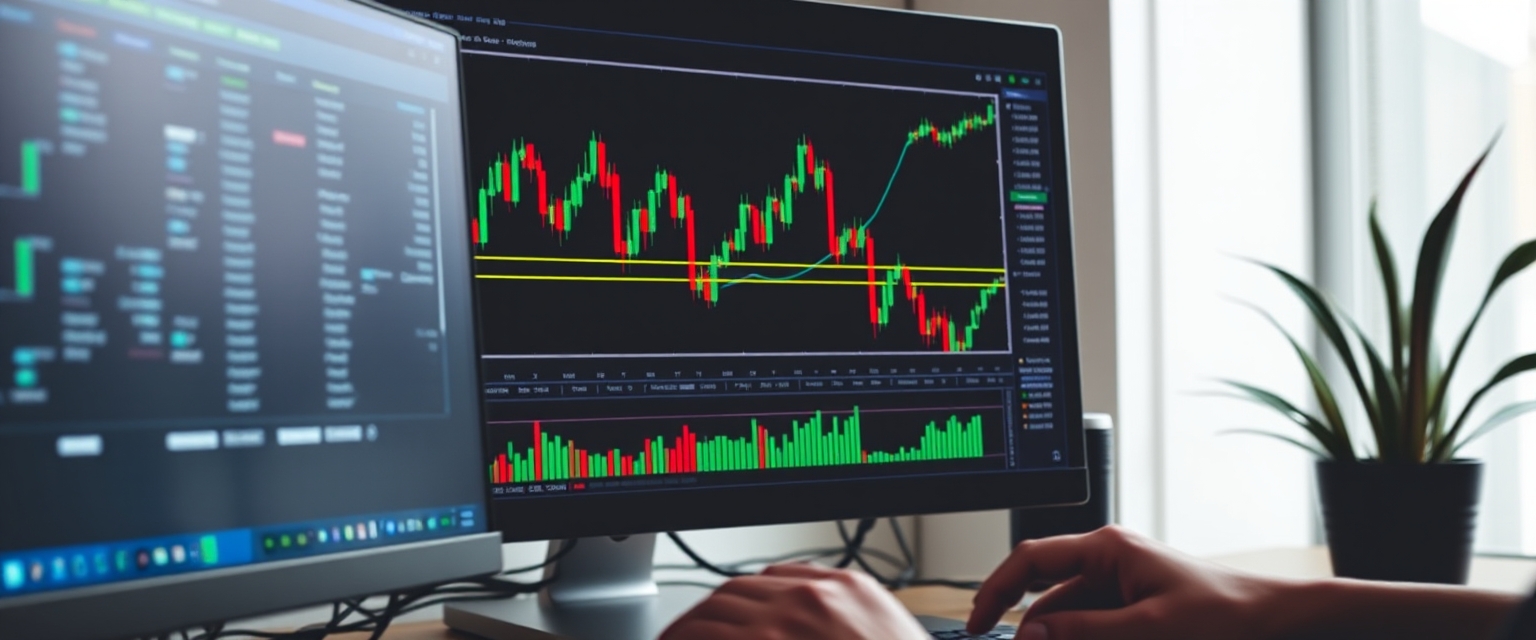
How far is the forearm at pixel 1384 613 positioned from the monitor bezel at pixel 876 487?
0.24m

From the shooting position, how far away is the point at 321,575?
0.56 metres

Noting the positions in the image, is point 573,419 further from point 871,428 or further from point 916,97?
point 916,97

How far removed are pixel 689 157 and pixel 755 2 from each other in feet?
0.42

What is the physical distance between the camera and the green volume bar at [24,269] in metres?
0.46

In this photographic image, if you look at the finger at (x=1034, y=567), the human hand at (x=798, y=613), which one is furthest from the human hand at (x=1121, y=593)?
the human hand at (x=798, y=613)

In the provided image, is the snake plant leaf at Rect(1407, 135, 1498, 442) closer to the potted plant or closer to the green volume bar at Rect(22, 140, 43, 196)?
the potted plant

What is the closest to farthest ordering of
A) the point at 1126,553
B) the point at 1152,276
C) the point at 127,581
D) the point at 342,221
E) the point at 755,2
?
the point at 127,581, the point at 342,221, the point at 1126,553, the point at 755,2, the point at 1152,276

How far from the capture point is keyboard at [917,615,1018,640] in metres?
0.79

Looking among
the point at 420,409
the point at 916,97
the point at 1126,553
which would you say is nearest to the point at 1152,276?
the point at 916,97

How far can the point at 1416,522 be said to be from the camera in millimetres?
1139

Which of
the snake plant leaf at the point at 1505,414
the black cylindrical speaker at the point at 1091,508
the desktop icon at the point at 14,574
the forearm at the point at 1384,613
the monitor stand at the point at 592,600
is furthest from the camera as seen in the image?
the snake plant leaf at the point at 1505,414

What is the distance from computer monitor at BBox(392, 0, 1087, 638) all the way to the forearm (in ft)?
0.80

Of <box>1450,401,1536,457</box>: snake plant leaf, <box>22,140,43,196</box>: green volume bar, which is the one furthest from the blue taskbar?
<box>1450,401,1536,457</box>: snake plant leaf

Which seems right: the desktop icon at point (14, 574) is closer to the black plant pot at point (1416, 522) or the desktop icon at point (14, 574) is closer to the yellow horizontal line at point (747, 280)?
the yellow horizontal line at point (747, 280)
